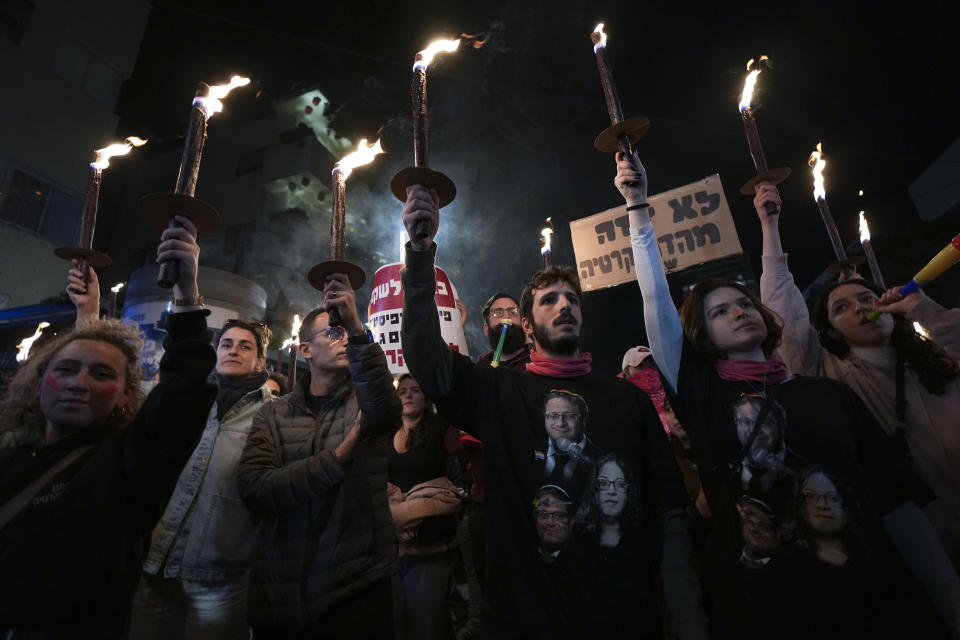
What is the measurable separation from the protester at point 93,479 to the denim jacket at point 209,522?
3.79 feet

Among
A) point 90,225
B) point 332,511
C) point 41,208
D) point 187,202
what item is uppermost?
point 41,208

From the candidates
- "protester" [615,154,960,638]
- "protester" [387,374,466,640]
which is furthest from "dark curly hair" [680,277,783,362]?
"protester" [387,374,466,640]

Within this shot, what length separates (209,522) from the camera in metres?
3.15

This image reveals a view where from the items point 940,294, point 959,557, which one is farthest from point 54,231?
point 940,294

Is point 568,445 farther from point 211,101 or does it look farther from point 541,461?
point 211,101

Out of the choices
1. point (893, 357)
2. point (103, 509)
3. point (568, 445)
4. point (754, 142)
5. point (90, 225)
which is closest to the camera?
point (103, 509)

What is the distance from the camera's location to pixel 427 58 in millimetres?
2418

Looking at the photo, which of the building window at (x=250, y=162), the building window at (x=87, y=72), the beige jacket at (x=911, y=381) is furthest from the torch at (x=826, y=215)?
the building window at (x=250, y=162)

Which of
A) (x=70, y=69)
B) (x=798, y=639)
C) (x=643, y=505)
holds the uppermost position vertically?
(x=70, y=69)

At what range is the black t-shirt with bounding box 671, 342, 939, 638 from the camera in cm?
186

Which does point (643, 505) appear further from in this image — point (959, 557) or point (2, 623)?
point (2, 623)

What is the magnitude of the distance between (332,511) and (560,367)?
62.3 inches

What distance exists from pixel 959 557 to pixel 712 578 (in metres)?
1.50

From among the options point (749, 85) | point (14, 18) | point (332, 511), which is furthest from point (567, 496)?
point (14, 18)
